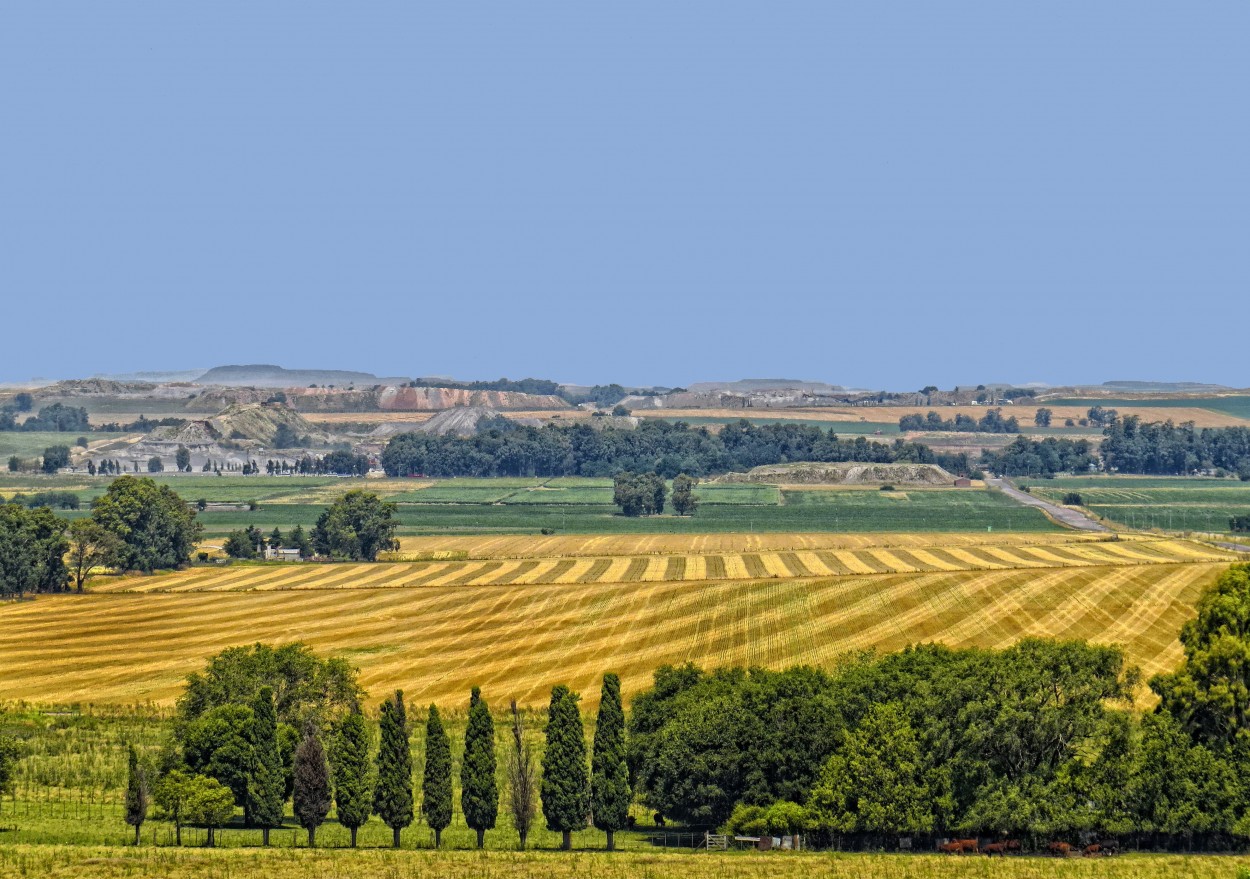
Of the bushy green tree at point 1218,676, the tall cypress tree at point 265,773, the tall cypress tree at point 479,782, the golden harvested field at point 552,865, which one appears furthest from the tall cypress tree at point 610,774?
the bushy green tree at point 1218,676

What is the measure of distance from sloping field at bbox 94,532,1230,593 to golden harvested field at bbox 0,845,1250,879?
67.5 meters

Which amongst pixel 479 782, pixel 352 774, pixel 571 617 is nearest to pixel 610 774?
pixel 479 782

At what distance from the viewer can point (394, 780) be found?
60844 mm

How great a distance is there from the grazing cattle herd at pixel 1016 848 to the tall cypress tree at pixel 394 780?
739 inches

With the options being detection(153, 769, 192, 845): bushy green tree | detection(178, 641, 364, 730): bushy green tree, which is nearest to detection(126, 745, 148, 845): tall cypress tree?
detection(153, 769, 192, 845): bushy green tree

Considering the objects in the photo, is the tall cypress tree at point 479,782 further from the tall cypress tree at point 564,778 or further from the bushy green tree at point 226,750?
the bushy green tree at point 226,750

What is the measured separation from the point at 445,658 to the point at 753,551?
55441 millimetres

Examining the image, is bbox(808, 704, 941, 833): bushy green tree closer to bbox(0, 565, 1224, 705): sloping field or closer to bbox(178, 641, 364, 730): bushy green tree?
bbox(178, 641, 364, 730): bushy green tree

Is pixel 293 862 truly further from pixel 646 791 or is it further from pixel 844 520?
pixel 844 520

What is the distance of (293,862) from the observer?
181ft

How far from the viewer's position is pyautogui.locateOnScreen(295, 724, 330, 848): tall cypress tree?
6109 cm

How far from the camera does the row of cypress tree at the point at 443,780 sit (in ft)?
198

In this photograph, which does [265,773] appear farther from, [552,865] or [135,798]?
[552,865]

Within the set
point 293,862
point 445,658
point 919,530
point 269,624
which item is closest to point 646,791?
point 293,862
